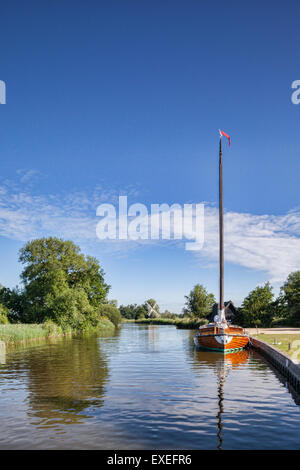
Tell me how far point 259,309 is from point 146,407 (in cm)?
5916

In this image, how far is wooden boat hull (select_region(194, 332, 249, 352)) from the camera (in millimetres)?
32344

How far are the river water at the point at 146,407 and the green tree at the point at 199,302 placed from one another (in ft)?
232

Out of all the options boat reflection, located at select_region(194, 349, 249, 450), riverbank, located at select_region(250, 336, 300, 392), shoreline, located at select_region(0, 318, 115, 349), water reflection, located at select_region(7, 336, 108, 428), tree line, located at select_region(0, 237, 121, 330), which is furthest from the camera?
tree line, located at select_region(0, 237, 121, 330)

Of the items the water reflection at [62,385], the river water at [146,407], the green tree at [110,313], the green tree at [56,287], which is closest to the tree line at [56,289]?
the green tree at [56,287]

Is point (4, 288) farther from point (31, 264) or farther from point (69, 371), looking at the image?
point (69, 371)

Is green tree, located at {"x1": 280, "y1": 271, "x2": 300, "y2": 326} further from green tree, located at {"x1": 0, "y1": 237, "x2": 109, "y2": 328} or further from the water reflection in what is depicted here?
the water reflection

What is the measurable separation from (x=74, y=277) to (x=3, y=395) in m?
53.6

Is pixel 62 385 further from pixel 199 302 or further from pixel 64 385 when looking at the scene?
pixel 199 302

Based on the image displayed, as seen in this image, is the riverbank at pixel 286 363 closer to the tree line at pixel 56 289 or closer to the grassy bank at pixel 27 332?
the grassy bank at pixel 27 332

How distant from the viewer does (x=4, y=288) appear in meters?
67.6

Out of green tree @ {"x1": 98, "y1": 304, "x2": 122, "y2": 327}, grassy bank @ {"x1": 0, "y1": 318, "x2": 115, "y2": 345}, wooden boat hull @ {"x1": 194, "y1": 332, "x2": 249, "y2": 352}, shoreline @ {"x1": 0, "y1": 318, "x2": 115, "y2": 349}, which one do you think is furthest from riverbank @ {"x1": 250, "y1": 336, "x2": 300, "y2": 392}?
green tree @ {"x1": 98, "y1": 304, "x2": 122, "y2": 327}

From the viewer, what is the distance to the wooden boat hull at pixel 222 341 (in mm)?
32344

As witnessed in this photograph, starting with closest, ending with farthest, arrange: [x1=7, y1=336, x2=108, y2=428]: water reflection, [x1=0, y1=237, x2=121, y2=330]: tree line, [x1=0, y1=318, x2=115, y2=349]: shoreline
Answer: [x1=7, y1=336, x2=108, y2=428]: water reflection < [x1=0, y1=318, x2=115, y2=349]: shoreline < [x1=0, y1=237, x2=121, y2=330]: tree line

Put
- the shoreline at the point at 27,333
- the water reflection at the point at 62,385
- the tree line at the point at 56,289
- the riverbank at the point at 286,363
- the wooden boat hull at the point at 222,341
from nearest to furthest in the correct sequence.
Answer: the water reflection at the point at 62,385, the riverbank at the point at 286,363, the wooden boat hull at the point at 222,341, the shoreline at the point at 27,333, the tree line at the point at 56,289
